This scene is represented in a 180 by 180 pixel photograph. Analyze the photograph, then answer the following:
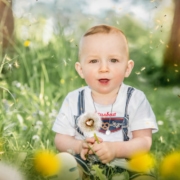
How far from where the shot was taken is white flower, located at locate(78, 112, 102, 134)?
2289mm

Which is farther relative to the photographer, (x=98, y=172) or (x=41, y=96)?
(x=41, y=96)

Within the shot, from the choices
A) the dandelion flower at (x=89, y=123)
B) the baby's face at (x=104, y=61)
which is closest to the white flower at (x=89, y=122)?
the dandelion flower at (x=89, y=123)

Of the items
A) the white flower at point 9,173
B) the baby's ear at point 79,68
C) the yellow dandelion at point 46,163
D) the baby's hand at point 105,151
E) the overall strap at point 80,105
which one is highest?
the baby's ear at point 79,68

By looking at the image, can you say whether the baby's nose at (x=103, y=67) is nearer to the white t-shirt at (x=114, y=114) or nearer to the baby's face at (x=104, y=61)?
the baby's face at (x=104, y=61)

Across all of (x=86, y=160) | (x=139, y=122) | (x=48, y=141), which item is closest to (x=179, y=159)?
(x=139, y=122)

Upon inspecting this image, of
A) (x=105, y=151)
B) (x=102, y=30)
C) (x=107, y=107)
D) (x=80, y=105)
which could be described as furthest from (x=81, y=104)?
(x=102, y=30)

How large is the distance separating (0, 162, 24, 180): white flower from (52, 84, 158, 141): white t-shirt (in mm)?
243

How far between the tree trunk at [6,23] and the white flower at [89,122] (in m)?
0.47

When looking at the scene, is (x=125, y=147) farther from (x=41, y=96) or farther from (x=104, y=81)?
(x=41, y=96)

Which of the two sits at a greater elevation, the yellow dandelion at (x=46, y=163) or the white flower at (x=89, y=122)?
the white flower at (x=89, y=122)

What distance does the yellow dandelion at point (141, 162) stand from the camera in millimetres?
2285

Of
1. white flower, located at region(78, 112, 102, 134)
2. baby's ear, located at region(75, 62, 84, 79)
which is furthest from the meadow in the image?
white flower, located at region(78, 112, 102, 134)

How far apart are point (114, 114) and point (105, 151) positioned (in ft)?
0.53

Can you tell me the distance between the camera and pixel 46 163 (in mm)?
2303
